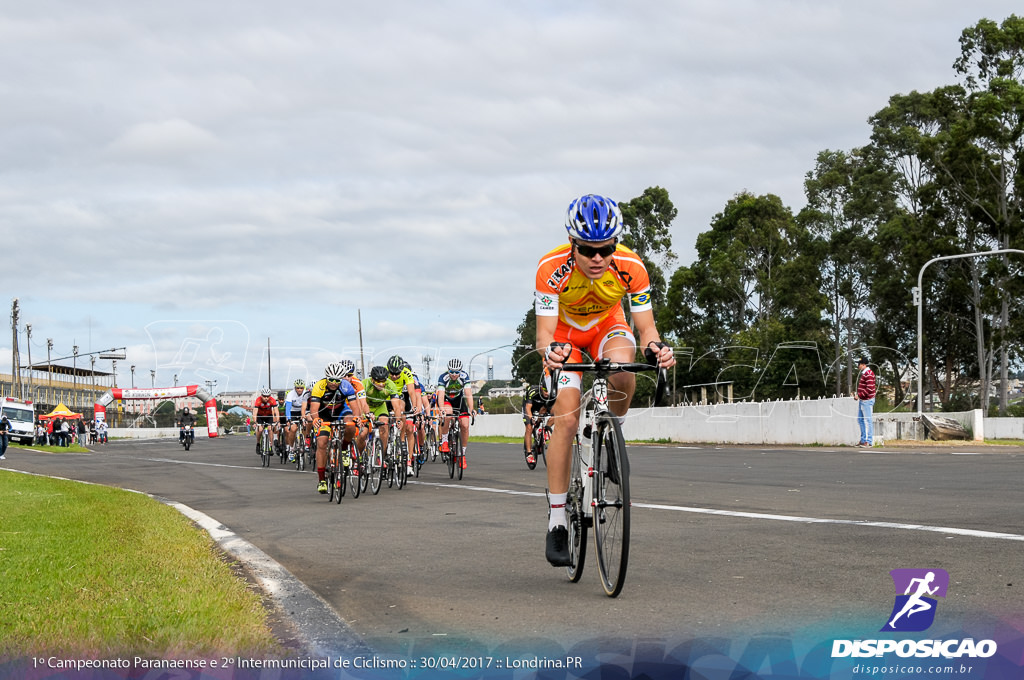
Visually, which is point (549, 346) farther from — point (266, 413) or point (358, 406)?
point (266, 413)

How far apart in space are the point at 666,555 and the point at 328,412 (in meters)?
7.91

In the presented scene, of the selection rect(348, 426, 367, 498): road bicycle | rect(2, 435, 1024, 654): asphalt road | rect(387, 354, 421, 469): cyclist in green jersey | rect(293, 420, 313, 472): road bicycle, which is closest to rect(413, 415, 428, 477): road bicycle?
rect(387, 354, 421, 469): cyclist in green jersey

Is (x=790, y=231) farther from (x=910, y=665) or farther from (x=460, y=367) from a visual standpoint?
(x=910, y=665)

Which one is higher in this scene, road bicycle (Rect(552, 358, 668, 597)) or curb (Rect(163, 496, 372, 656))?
road bicycle (Rect(552, 358, 668, 597))

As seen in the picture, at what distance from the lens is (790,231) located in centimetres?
6312

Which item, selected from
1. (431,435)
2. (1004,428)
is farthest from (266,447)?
(1004,428)

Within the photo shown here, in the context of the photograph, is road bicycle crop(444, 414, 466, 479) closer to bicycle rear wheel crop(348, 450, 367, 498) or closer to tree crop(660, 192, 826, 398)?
bicycle rear wheel crop(348, 450, 367, 498)

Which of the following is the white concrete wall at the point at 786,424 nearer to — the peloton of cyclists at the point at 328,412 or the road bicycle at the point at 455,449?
the road bicycle at the point at 455,449

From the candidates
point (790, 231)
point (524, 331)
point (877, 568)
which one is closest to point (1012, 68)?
point (790, 231)

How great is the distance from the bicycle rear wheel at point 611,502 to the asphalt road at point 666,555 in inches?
6.5

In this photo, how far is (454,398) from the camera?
1909cm

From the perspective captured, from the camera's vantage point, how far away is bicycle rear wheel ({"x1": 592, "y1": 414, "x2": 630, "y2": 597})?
564 centimetres

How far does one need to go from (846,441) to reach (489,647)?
24.8m

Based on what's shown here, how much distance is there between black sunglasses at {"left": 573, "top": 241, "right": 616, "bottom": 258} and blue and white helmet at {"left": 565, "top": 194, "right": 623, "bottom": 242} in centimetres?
6
